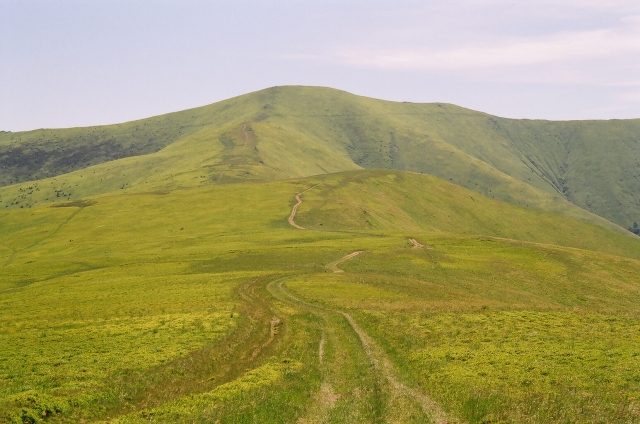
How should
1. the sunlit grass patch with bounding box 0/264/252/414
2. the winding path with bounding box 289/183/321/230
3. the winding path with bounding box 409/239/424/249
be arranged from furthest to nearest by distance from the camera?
the winding path with bounding box 289/183/321/230
the winding path with bounding box 409/239/424/249
the sunlit grass patch with bounding box 0/264/252/414

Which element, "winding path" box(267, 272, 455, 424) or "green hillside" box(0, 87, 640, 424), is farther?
"green hillside" box(0, 87, 640, 424)

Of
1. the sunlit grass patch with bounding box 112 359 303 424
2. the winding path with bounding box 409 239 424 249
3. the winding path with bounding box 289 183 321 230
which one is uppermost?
the winding path with bounding box 289 183 321 230

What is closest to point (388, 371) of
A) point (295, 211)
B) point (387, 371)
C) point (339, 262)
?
point (387, 371)

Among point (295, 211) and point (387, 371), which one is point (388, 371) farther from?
point (295, 211)

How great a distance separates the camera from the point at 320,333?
144ft

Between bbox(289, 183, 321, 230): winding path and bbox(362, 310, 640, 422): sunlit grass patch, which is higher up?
bbox(289, 183, 321, 230): winding path

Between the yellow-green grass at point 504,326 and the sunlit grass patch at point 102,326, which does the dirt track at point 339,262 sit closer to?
the yellow-green grass at point 504,326

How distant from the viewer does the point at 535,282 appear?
264 feet

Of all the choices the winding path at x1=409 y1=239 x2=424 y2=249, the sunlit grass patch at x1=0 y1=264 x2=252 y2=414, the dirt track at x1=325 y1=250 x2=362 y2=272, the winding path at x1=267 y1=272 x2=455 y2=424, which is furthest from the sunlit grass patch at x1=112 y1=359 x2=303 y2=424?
the winding path at x1=409 y1=239 x2=424 y2=249

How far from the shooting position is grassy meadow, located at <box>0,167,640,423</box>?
27.0 m

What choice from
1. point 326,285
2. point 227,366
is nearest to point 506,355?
point 227,366

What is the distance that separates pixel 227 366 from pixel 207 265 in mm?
52395

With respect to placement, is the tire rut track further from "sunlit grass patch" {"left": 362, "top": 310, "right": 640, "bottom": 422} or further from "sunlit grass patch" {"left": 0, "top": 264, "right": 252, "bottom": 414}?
"sunlit grass patch" {"left": 0, "top": 264, "right": 252, "bottom": 414}

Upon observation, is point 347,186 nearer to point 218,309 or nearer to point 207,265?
point 207,265
